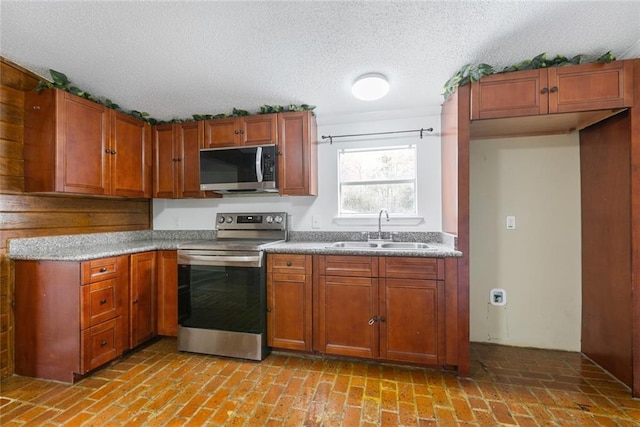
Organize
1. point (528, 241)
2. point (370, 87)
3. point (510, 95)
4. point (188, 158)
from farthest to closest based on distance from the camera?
point (188, 158) < point (528, 241) < point (370, 87) < point (510, 95)

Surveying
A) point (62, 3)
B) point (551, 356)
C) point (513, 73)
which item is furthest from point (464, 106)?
point (62, 3)

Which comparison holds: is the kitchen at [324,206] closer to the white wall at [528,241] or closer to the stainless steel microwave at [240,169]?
the white wall at [528,241]

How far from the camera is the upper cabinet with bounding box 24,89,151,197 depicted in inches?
84.7

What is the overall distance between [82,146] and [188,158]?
87cm

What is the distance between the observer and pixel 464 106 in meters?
2.08

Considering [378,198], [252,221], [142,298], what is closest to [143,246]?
[142,298]

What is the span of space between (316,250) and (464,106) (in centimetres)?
157

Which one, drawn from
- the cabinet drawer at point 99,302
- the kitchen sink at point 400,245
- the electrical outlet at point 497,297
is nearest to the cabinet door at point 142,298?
the cabinet drawer at point 99,302

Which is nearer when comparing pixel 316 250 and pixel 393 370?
pixel 393 370

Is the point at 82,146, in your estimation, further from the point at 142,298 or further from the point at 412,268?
the point at 412,268

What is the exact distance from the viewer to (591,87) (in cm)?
190

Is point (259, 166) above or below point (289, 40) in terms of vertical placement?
below

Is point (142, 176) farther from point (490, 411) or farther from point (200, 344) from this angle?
point (490, 411)

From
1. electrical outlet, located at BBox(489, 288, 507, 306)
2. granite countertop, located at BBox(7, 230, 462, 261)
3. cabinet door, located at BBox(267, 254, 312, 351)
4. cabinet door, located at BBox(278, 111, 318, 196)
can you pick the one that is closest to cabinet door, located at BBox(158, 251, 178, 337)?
granite countertop, located at BBox(7, 230, 462, 261)
